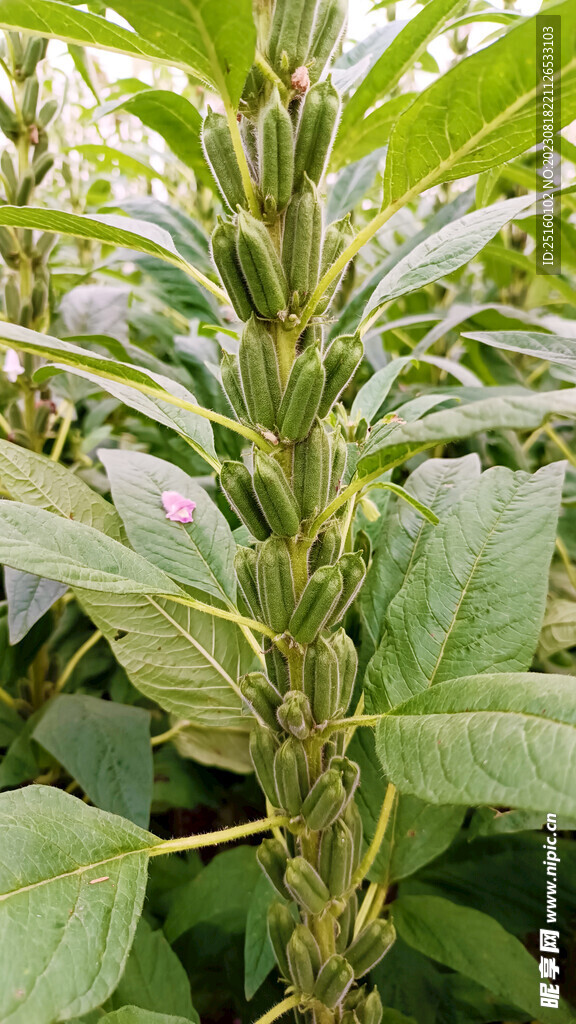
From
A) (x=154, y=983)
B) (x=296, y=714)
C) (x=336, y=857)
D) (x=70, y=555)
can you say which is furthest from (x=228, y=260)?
(x=154, y=983)

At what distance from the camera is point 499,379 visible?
123cm

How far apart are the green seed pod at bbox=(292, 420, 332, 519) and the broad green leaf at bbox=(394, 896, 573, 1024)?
49 centimetres

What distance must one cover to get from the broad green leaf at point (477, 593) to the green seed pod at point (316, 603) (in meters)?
0.11

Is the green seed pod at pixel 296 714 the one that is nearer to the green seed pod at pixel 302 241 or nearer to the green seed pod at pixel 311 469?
the green seed pod at pixel 311 469

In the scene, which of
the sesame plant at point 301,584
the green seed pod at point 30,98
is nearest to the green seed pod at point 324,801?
the sesame plant at point 301,584

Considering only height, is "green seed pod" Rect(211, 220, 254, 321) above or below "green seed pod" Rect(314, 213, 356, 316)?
below

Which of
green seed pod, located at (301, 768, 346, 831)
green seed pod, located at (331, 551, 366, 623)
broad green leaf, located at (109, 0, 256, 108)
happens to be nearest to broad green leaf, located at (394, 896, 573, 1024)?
green seed pod, located at (301, 768, 346, 831)

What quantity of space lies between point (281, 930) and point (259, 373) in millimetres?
459

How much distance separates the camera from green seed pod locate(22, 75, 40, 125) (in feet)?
3.63

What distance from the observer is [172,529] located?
664 millimetres

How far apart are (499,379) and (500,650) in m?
0.79

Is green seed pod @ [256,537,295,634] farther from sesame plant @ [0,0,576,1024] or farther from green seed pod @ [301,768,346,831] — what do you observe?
green seed pod @ [301,768,346,831]

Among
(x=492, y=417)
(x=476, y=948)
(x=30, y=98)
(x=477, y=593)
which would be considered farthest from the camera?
(x=30, y=98)

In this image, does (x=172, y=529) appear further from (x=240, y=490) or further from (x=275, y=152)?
(x=275, y=152)
